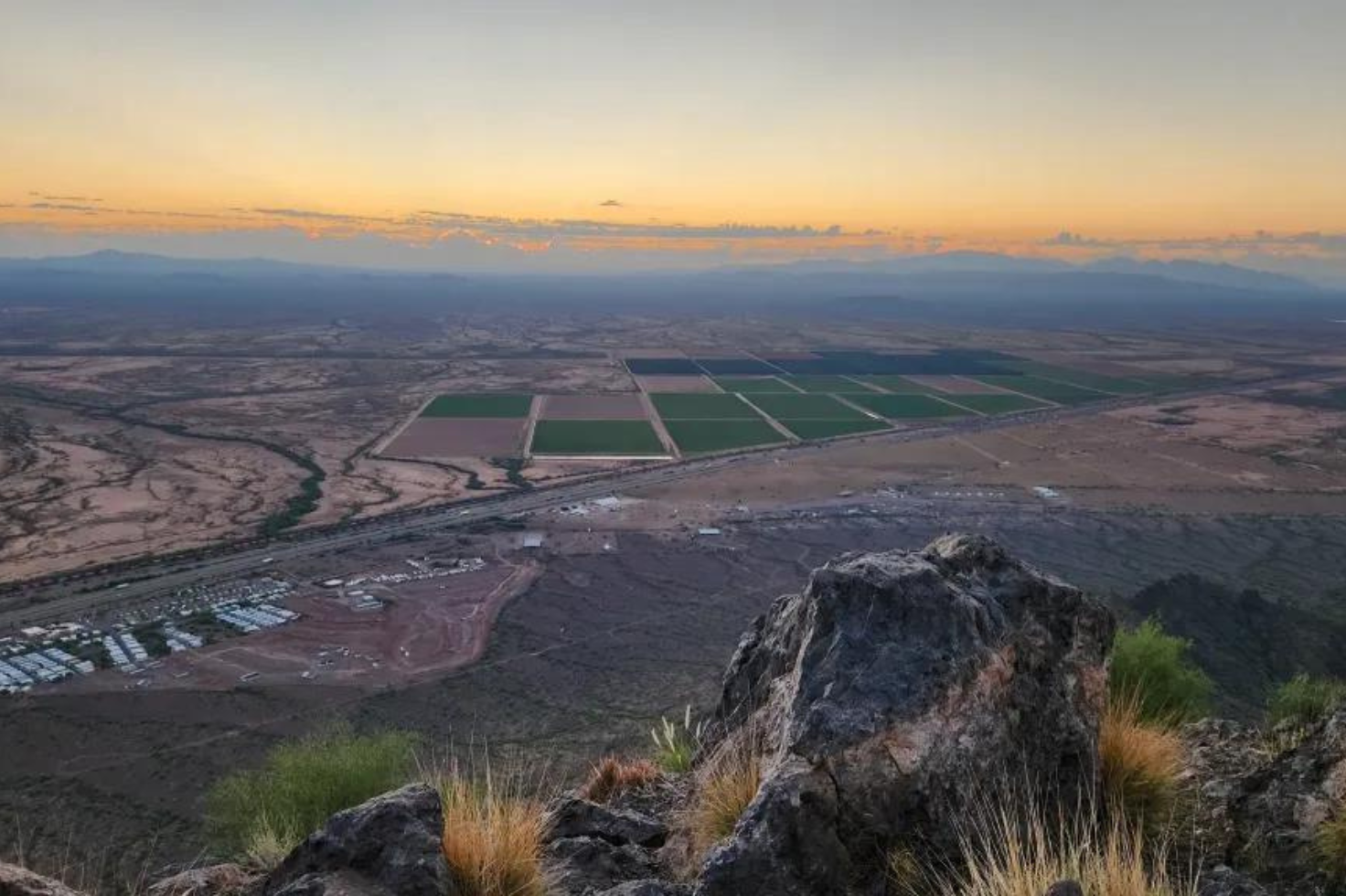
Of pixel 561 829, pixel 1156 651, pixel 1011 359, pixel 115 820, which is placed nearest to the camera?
pixel 561 829

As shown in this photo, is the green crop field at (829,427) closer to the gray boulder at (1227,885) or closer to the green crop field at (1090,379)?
the green crop field at (1090,379)

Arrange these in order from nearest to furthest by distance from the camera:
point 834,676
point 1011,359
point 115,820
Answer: point 834,676, point 115,820, point 1011,359

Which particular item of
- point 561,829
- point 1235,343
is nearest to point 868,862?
point 561,829

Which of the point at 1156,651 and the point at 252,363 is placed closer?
the point at 1156,651

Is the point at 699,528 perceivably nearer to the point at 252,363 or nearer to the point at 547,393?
the point at 547,393

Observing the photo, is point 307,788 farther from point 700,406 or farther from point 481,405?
point 700,406

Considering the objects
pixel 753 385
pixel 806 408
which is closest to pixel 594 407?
pixel 806 408

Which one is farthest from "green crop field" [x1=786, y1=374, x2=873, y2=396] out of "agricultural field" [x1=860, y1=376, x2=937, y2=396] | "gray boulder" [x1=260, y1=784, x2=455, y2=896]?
"gray boulder" [x1=260, y1=784, x2=455, y2=896]

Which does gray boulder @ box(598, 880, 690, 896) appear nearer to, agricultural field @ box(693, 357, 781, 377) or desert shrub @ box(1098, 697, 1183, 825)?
desert shrub @ box(1098, 697, 1183, 825)
